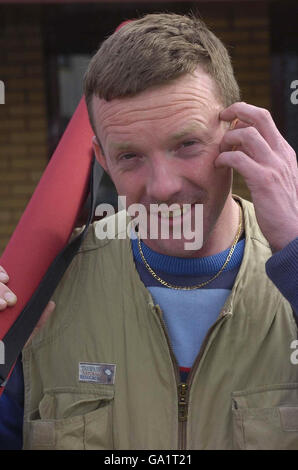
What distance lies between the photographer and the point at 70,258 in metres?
1.72

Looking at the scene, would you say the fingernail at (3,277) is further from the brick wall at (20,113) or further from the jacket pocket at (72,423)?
the brick wall at (20,113)

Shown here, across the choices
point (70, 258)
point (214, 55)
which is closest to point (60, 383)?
point (70, 258)

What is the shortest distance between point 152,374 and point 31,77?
4.63 meters

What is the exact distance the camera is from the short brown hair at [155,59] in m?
1.52

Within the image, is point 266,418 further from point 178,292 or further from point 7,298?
point 7,298

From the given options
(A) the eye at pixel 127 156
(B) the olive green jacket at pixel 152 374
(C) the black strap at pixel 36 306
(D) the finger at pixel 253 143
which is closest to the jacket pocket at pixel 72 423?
(B) the olive green jacket at pixel 152 374

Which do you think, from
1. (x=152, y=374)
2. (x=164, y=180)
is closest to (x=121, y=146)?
(x=164, y=180)

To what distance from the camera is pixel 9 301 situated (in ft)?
5.12

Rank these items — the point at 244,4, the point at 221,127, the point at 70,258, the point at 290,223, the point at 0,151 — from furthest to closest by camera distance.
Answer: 1. the point at 0,151
2. the point at 244,4
3. the point at 70,258
4. the point at 221,127
5. the point at 290,223

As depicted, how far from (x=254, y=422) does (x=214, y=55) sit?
87cm

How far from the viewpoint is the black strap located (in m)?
1.52

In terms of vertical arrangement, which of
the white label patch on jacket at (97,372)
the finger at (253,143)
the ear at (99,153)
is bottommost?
the white label patch on jacket at (97,372)

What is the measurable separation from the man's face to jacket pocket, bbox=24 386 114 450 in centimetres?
49

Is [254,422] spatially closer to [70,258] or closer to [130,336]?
[130,336]
